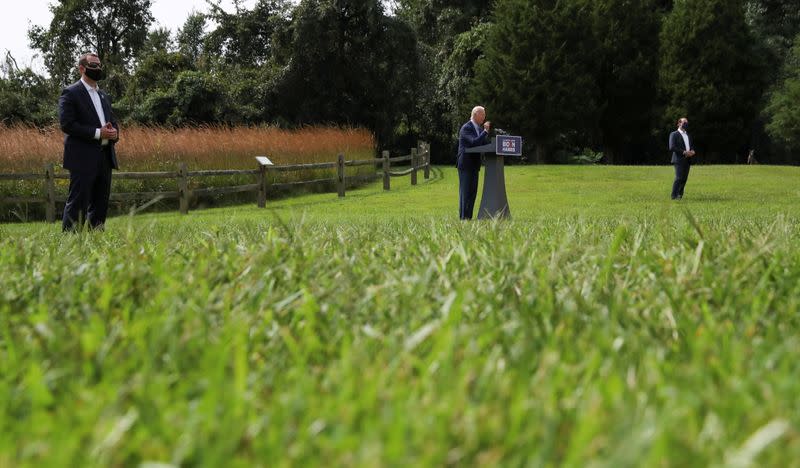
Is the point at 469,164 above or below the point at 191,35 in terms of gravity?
below

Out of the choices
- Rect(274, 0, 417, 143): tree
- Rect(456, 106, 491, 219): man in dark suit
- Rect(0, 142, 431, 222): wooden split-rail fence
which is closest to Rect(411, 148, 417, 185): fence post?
Rect(0, 142, 431, 222): wooden split-rail fence

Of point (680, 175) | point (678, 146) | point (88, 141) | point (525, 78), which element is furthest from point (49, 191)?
point (525, 78)

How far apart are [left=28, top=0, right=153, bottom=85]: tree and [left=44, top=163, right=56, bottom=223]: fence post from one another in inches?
2045

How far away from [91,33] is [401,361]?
7533 centimetres

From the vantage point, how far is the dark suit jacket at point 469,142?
13695 mm

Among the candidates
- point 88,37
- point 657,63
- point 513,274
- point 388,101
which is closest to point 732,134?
point 657,63

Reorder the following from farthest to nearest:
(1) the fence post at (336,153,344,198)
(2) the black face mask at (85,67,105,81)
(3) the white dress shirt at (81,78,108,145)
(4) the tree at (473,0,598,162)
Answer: (4) the tree at (473,0,598,162), (1) the fence post at (336,153,344,198), (3) the white dress shirt at (81,78,108,145), (2) the black face mask at (85,67,105,81)

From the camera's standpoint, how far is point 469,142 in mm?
13719

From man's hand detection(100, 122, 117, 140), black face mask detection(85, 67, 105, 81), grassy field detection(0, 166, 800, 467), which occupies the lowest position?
grassy field detection(0, 166, 800, 467)

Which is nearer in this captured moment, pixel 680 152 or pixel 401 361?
pixel 401 361

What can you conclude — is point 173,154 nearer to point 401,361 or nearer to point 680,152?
point 680,152

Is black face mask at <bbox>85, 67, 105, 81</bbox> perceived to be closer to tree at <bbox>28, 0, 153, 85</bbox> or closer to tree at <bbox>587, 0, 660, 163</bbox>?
tree at <bbox>587, 0, 660, 163</bbox>

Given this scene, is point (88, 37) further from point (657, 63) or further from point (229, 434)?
point (229, 434)

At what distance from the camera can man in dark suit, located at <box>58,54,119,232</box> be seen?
369 inches
